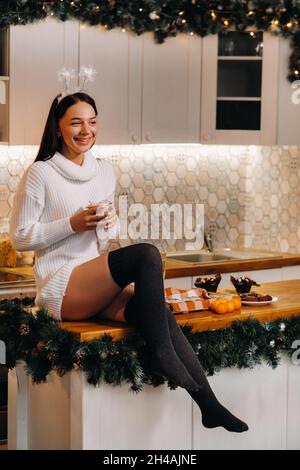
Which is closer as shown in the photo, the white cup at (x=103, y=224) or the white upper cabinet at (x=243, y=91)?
the white cup at (x=103, y=224)

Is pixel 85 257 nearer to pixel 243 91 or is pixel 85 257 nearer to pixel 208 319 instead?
pixel 208 319

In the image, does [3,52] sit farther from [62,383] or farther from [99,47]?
[62,383]

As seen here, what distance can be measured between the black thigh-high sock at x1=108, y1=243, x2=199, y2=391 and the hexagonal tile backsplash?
2.52 meters

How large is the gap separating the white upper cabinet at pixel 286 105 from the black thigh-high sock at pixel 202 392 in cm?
271

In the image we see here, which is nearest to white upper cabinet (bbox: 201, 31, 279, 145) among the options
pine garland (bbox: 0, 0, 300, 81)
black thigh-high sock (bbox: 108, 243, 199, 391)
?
pine garland (bbox: 0, 0, 300, 81)

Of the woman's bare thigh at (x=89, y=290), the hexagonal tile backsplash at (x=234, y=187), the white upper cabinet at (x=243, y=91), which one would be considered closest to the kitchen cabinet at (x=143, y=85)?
the white upper cabinet at (x=243, y=91)

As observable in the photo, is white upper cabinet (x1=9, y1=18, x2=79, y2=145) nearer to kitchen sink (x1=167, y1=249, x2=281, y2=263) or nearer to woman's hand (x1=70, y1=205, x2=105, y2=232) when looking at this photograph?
kitchen sink (x1=167, y1=249, x2=281, y2=263)

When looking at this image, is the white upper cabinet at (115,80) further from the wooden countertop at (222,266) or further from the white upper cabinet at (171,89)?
the wooden countertop at (222,266)

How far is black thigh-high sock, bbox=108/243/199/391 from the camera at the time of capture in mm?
3004

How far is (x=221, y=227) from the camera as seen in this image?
232 inches

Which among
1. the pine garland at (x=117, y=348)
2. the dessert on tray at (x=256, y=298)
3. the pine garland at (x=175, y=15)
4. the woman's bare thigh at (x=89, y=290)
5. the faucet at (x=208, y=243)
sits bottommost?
the pine garland at (x=117, y=348)

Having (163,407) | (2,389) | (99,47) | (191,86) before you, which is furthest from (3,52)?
(163,407)

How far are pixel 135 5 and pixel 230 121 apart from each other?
0.97m

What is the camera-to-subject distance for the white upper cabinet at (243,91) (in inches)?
215
